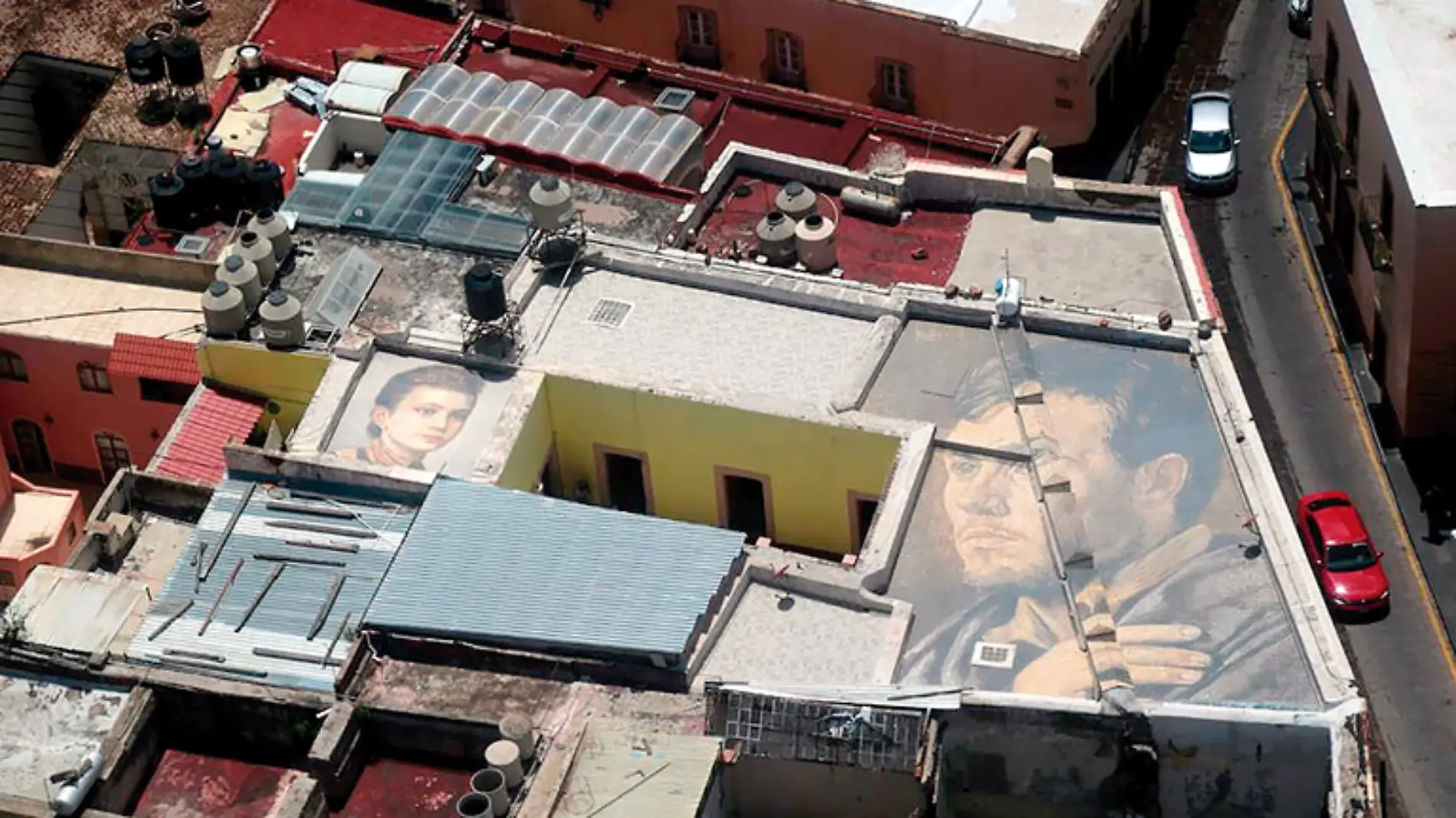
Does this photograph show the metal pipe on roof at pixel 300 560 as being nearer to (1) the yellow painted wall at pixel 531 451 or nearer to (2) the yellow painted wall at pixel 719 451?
(1) the yellow painted wall at pixel 531 451

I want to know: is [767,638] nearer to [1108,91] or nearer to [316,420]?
[316,420]

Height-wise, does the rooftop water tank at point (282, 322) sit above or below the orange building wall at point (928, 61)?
below

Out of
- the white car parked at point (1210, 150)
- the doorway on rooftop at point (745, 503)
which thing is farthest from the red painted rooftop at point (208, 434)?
the white car parked at point (1210, 150)

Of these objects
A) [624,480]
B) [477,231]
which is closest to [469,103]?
[477,231]

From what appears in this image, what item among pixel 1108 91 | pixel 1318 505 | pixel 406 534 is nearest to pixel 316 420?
pixel 406 534

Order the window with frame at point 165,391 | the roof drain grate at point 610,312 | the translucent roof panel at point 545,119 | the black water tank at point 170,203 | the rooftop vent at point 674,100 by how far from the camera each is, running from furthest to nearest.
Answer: the rooftop vent at point 674,100 < the black water tank at point 170,203 < the translucent roof panel at point 545,119 < the window with frame at point 165,391 < the roof drain grate at point 610,312

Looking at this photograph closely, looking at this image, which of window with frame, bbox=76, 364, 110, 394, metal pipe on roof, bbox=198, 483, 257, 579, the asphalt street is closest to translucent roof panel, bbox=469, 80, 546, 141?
window with frame, bbox=76, 364, 110, 394
